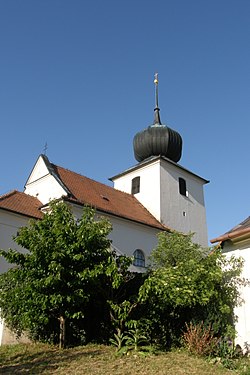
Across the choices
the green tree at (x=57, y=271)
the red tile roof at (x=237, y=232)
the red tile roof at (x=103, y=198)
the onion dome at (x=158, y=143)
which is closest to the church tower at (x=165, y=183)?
the onion dome at (x=158, y=143)

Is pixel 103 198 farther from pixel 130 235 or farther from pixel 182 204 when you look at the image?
pixel 182 204

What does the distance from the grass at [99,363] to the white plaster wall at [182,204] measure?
16.4 m

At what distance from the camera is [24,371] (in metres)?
7.63

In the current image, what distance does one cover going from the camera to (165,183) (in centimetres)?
2677

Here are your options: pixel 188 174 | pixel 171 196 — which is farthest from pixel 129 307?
pixel 188 174

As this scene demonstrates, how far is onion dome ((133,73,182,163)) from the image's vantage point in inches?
1129

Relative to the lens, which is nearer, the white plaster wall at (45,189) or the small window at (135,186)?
the white plaster wall at (45,189)

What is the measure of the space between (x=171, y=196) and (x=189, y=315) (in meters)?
16.9

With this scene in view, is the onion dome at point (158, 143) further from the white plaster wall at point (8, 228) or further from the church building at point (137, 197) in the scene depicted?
the white plaster wall at point (8, 228)

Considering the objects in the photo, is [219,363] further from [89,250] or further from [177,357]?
[89,250]

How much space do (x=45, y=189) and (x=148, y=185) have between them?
8242mm

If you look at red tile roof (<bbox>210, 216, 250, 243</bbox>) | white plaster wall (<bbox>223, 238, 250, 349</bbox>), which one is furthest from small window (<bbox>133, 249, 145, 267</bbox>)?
white plaster wall (<bbox>223, 238, 250, 349</bbox>)

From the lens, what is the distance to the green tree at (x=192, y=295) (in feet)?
31.3

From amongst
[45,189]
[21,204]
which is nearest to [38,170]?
[45,189]
